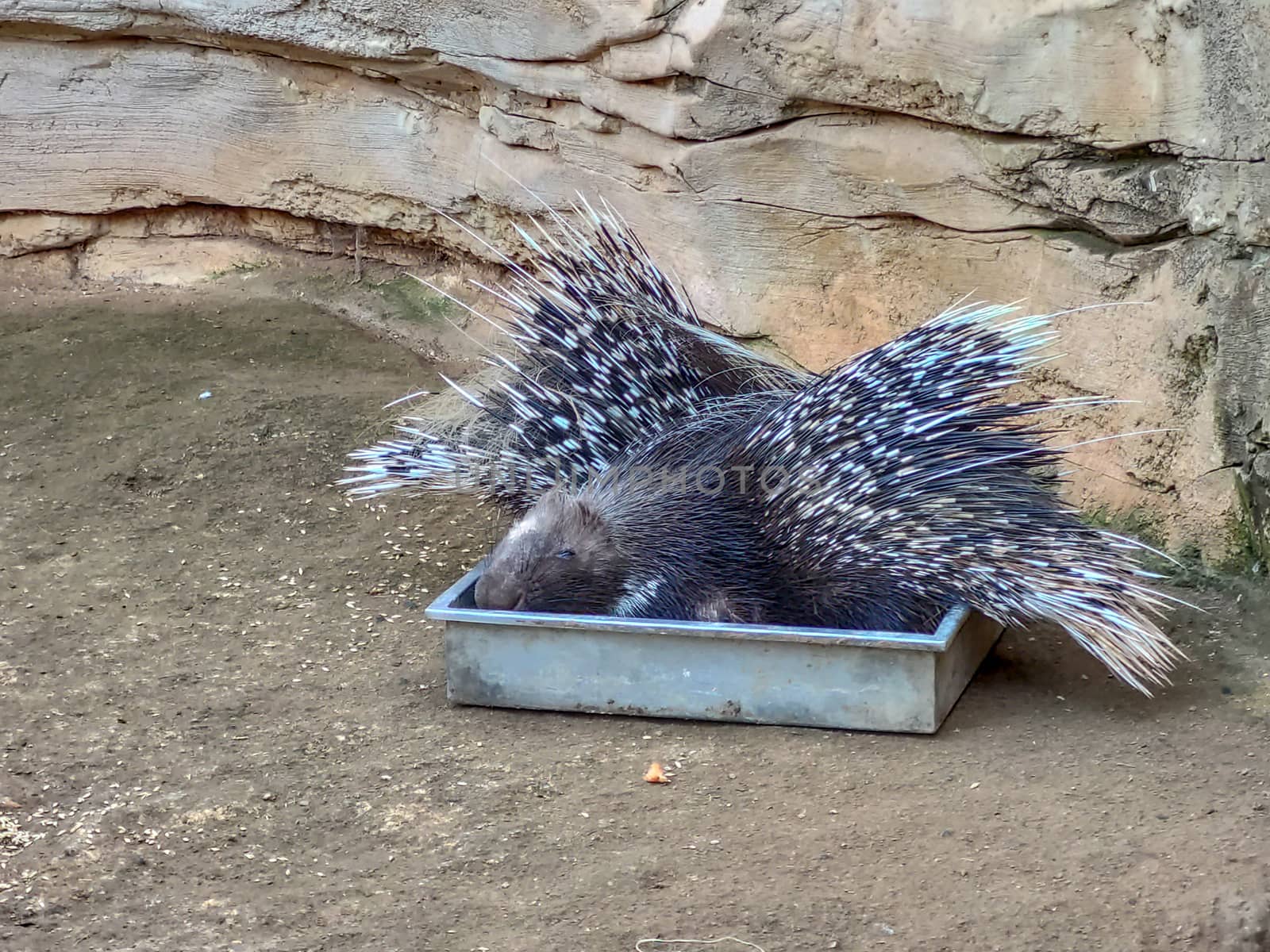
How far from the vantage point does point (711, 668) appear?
3.00 meters

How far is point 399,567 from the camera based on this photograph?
399cm

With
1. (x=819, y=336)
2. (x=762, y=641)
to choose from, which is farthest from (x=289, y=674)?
(x=819, y=336)

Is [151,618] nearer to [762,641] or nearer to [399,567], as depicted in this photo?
[399,567]

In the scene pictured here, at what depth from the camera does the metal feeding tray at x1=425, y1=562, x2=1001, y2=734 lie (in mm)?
2889

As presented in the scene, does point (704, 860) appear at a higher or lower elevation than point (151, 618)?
higher

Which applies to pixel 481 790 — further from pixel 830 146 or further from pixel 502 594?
pixel 830 146

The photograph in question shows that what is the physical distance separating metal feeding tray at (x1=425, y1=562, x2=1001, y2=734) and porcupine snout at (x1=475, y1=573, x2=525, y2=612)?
3.7 inches

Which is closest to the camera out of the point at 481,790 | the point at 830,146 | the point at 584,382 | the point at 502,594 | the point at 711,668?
the point at 481,790

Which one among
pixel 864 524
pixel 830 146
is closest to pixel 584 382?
pixel 864 524

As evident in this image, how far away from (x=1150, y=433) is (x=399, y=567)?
1971mm

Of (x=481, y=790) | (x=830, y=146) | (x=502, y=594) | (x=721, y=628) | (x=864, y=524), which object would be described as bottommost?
(x=481, y=790)

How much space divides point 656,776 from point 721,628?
0.32m

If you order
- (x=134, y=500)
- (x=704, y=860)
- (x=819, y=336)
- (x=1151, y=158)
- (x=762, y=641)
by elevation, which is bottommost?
(x=134, y=500)

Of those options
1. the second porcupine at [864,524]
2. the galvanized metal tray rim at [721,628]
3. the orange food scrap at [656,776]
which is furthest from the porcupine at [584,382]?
the orange food scrap at [656,776]
